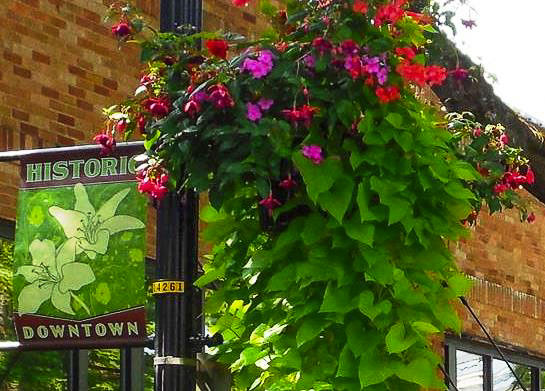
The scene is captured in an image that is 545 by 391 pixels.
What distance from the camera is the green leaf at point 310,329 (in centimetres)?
401

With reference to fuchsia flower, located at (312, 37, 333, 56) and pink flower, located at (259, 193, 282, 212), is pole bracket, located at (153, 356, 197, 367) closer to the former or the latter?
pink flower, located at (259, 193, 282, 212)

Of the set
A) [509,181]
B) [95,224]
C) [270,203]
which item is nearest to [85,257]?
[95,224]

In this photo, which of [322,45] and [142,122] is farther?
[142,122]

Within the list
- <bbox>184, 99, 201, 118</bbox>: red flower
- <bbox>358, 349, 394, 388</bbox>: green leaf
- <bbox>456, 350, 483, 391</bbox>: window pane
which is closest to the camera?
<bbox>358, 349, 394, 388</bbox>: green leaf

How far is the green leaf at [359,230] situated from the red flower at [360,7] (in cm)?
63

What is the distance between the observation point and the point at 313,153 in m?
4.04

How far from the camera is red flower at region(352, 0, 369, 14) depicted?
13.4 feet

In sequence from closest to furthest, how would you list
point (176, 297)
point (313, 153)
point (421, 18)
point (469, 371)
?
point (313, 153)
point (176, 297)
point (421, 18)
point (469, 371)

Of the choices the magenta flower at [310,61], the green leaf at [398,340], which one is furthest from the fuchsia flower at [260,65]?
the green leaf at [398,340]

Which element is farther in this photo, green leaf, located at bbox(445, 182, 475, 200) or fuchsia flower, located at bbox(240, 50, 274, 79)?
green leaf, located at bbox(445, 182, 475, 200)

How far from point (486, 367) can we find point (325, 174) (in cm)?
883

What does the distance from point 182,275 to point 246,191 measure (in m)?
0.37

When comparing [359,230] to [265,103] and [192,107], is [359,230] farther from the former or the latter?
[192,107]

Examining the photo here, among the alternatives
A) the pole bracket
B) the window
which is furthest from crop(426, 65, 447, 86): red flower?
the window
